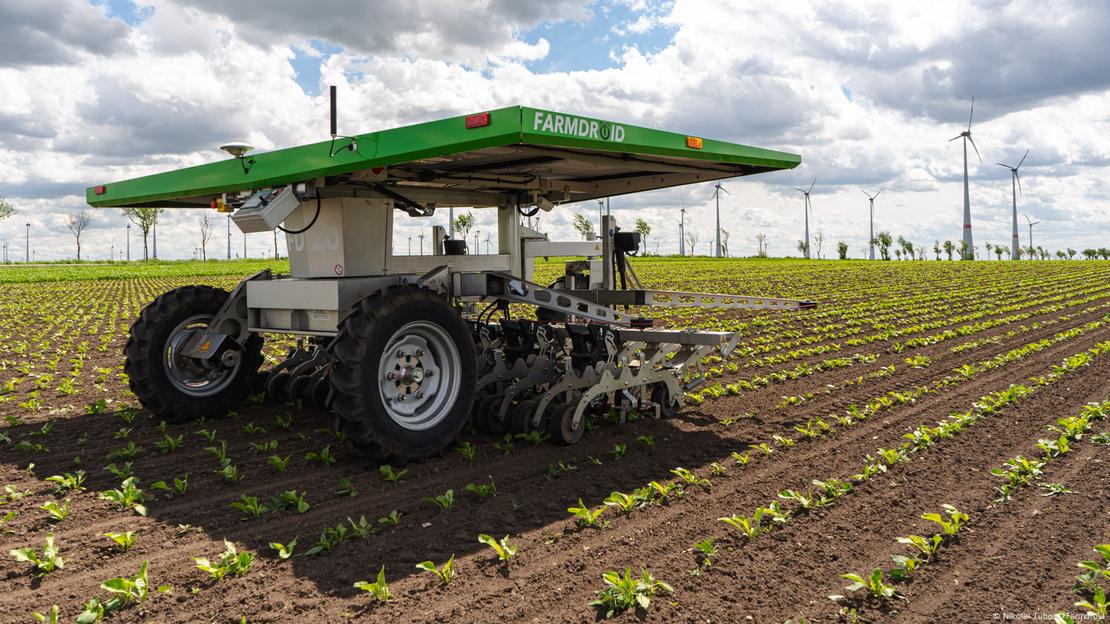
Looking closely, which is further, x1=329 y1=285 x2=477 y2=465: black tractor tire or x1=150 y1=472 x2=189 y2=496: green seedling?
x1=329 y1=285 x2=477 y2=465: black tractor tire

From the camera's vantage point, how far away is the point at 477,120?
15.7 feet

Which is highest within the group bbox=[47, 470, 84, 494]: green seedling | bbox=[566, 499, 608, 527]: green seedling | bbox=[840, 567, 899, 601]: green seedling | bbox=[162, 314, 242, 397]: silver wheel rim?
bbox=[162, 314, 242, 397]: silver wheel rim

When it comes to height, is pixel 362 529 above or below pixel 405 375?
below

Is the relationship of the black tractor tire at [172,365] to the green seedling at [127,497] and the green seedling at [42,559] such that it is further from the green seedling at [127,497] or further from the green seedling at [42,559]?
the green seedling at [42,559]

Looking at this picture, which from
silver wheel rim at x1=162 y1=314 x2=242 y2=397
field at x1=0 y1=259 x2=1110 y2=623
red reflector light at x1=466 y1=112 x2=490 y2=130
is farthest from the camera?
silver wheel rim at x1=162 y1=314 x2=242 y2=397

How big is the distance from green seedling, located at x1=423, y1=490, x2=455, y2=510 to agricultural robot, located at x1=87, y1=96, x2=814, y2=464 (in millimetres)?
664

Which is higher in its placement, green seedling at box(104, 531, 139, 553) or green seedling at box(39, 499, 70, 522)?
green seedling at box(39, 499, 70, 522)

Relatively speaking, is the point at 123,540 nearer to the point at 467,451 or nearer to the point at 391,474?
the point at 391,474

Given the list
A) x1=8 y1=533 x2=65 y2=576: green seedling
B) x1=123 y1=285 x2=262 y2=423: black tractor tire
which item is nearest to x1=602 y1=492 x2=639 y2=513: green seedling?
x1=8 y1=533 x2=65 y2=576: green seedling

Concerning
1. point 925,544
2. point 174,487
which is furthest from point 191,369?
point 925,544

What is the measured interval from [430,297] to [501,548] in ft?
7.11

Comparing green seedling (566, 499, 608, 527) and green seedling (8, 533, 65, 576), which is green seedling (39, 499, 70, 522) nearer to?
green seedling (8, 533, 65, 576)

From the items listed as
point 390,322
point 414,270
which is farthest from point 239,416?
point 390,322

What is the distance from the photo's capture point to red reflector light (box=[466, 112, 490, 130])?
4742mm
